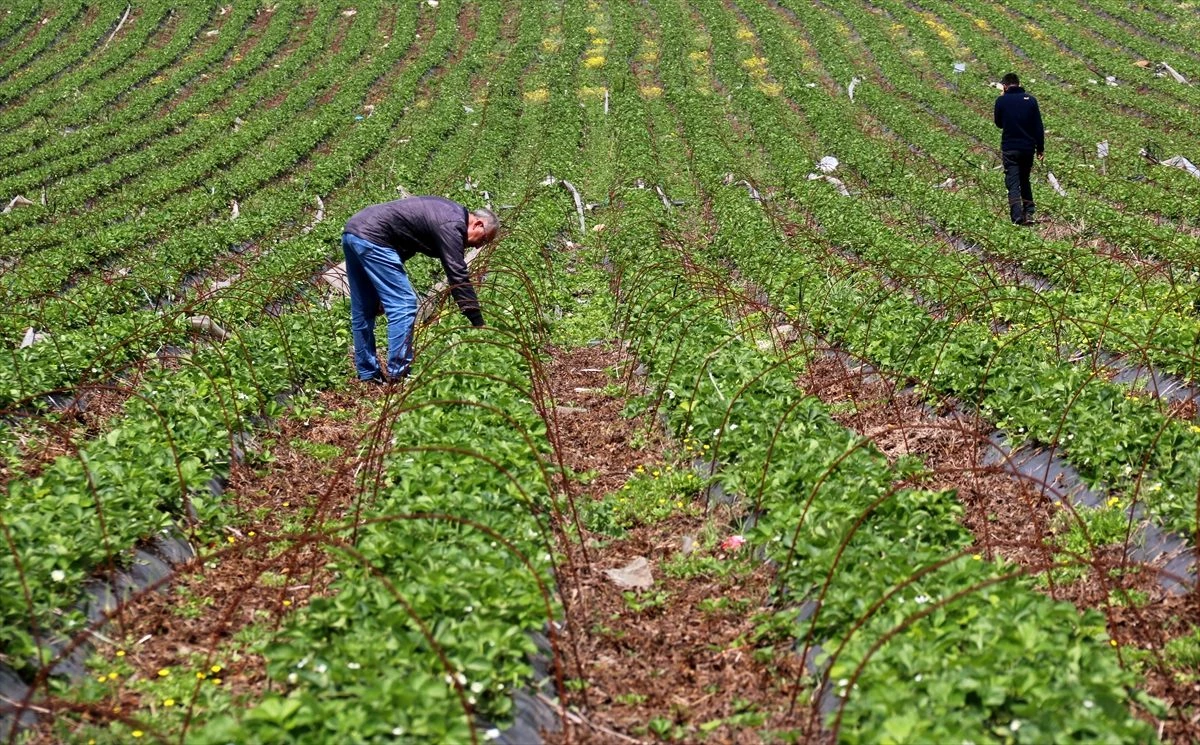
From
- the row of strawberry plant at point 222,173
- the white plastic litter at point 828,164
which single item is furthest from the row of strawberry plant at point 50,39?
the white plastic litter at point 828,164

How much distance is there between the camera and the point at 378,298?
915cm

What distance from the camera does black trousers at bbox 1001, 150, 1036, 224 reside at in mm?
16125

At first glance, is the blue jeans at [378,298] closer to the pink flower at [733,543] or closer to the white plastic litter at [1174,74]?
the pink flower at [733,543]

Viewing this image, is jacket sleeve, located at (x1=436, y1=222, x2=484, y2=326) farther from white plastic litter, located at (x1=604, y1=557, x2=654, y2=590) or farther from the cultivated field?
white plastic litter, located at (x1=604, y1=557, x2=654, y2=590)

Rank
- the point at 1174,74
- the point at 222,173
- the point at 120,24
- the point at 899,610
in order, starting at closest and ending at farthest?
the point at 899,610, the point at 222,173, the point at 1174,74, the point at 120,24

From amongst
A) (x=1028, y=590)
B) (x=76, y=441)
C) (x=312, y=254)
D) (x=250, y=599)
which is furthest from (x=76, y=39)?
(x=1028, y=590)

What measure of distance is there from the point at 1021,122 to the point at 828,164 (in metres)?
8.08

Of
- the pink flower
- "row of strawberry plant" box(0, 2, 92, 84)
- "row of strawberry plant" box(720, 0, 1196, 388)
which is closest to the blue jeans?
the pink flower

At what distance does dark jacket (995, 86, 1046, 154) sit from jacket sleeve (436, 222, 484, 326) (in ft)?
A: 37.0

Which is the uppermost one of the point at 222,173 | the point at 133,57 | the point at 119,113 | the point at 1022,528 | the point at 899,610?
the point at 899,610

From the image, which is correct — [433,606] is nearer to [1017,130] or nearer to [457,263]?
[457,263]

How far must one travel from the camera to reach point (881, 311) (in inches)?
388

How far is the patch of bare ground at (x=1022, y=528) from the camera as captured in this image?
4.37 meters

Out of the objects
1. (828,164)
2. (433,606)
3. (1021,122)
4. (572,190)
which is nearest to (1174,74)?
(828,164)
